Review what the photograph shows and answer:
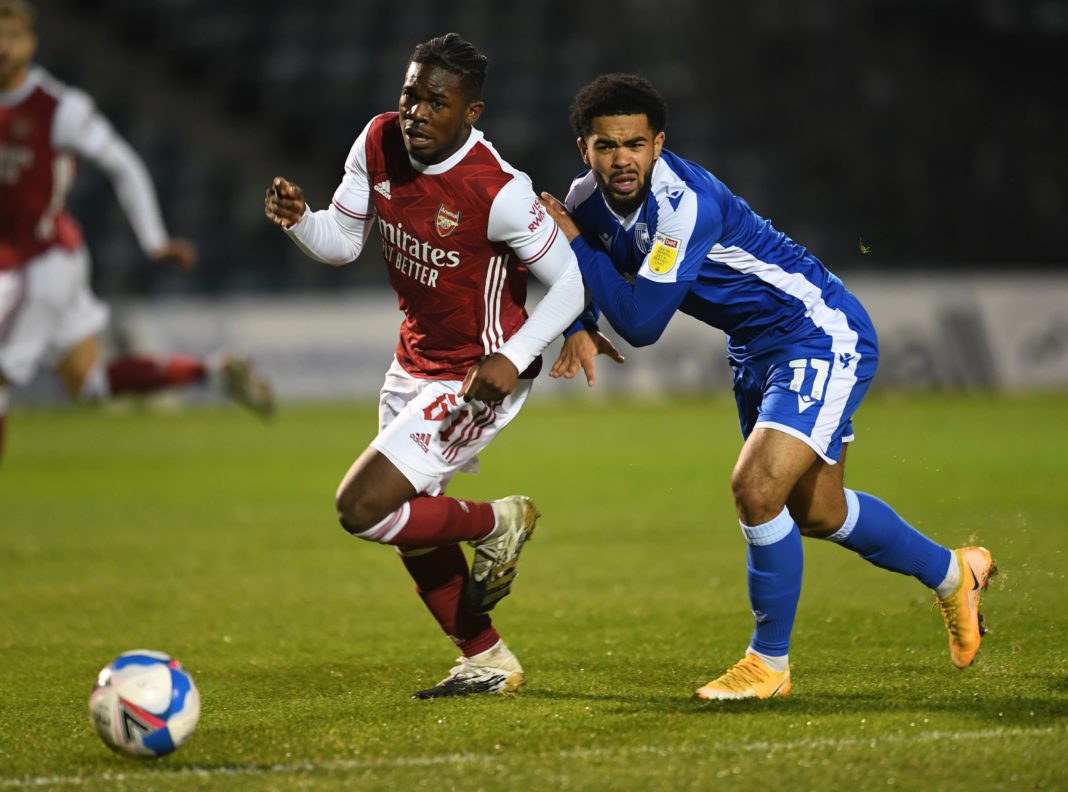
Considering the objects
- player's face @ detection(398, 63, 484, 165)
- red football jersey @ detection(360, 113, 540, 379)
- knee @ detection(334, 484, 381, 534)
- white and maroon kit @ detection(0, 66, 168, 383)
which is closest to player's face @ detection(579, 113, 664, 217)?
red football jersey @ detection(360, 113, 540, 379)

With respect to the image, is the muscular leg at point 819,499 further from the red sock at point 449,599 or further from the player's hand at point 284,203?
the player's hand at point 284,203

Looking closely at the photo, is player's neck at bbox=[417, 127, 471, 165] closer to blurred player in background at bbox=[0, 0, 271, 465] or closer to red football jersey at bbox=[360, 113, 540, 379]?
red football jersey at bbox=[360, 113, 540, 379]

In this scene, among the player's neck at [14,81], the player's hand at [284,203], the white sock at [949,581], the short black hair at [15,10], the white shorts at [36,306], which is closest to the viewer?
the player's hand at [284,203]

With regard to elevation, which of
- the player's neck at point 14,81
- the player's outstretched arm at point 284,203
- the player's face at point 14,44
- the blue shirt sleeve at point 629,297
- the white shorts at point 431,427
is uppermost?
the player's face at point 14,44

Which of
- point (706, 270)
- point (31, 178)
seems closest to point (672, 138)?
point (31, 178)

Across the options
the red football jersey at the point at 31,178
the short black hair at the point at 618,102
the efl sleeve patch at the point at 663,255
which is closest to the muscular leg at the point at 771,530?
the efl sleeve patch at the point at 663,255

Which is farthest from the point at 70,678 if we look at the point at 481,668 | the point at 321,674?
the point at 481,668

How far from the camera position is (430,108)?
185 inches

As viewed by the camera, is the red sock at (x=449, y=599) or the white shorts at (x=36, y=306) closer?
the red sock at (x=449, y=599)

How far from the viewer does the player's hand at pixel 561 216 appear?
16.2ft

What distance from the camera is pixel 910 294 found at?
1933cm

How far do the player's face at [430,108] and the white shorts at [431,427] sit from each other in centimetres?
77

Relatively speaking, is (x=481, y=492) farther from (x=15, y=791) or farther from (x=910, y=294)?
(x=910, y=294)

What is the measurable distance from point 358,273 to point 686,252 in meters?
19.1
